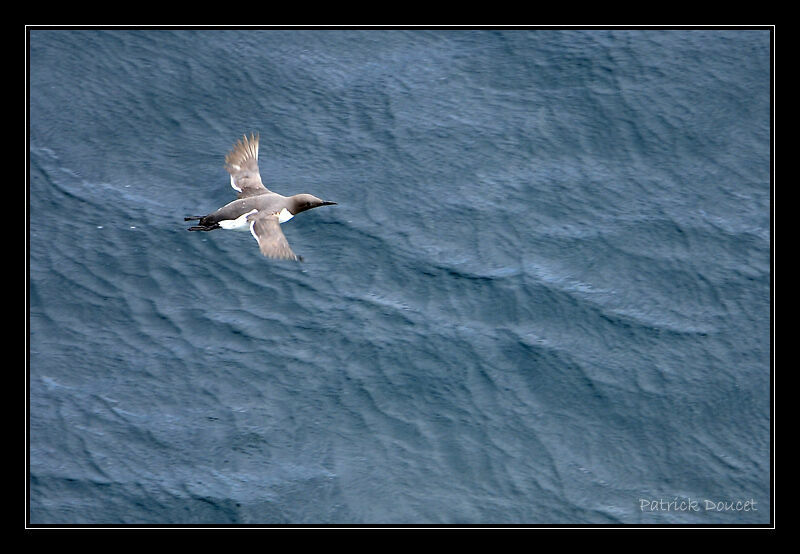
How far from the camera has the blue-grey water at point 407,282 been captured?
22.7 m

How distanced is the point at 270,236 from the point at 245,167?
9.81ft

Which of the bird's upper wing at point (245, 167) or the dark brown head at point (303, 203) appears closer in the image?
the dark brown head at point (303, 203)

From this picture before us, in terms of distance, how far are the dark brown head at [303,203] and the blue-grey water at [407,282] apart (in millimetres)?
1161

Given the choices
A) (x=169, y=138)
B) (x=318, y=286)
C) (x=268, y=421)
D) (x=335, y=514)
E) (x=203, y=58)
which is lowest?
(x=335, y=514)

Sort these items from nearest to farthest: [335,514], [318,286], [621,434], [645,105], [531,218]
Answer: [335,514], [621,434], [318,286], [531,218], [645,105]

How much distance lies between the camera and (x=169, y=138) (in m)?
28.6

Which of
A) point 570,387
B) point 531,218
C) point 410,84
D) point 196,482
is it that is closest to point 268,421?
point 196,482

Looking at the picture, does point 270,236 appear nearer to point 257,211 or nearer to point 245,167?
point 257,211

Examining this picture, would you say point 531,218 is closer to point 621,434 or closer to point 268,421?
point 621,434

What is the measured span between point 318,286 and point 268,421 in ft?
12.0

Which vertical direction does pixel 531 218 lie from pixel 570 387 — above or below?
above

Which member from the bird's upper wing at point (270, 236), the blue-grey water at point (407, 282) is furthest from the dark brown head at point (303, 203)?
the blue-grey water at point (407, 282)

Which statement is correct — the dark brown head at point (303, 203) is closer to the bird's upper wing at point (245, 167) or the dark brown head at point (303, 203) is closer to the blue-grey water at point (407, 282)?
the bird's upper wing at point (245, 167)

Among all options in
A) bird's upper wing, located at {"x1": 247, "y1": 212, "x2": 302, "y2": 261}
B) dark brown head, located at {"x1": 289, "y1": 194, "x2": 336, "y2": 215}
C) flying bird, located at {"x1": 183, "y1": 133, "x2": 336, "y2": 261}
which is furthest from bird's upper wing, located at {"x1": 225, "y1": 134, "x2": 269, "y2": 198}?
bird's upper wing, located at {"x1": 247, "y1": 212, "x2": 302, "y2": 261}
